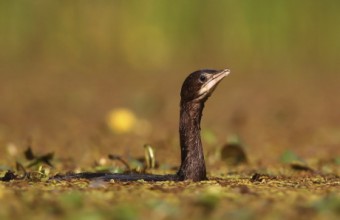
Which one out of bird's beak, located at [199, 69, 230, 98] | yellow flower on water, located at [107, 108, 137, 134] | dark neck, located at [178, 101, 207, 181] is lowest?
dark neck, located at [178, 101, 207, 181]

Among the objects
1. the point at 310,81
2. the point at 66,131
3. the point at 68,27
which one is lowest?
the point at 66,131

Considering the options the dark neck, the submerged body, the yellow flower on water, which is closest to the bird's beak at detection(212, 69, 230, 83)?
the submerged body

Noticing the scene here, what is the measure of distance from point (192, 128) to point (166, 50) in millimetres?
11223

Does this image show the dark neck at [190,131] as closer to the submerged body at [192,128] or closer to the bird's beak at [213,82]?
the submerged body at [192,128]

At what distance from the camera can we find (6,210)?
16.1 feet

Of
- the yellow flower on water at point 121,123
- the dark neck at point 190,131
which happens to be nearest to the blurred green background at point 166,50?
the yellow flower on water at point 121,123

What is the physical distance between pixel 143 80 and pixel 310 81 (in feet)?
9.36

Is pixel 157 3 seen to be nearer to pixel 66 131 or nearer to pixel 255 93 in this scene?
pixel 255 93

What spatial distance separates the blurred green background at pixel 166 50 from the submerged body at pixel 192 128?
23.3ft

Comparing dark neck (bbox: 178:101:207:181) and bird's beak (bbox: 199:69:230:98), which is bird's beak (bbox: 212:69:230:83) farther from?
dark neck (bbox: 178:101:207:181)

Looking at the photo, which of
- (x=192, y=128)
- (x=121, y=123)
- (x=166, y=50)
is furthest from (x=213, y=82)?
(x=166, y=50)

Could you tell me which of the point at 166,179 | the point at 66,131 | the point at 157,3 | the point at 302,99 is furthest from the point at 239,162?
the point at 157,3

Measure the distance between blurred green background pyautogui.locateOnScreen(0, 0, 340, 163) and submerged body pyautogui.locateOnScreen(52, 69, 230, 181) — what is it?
23.3ft

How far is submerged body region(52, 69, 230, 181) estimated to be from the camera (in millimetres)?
6773
